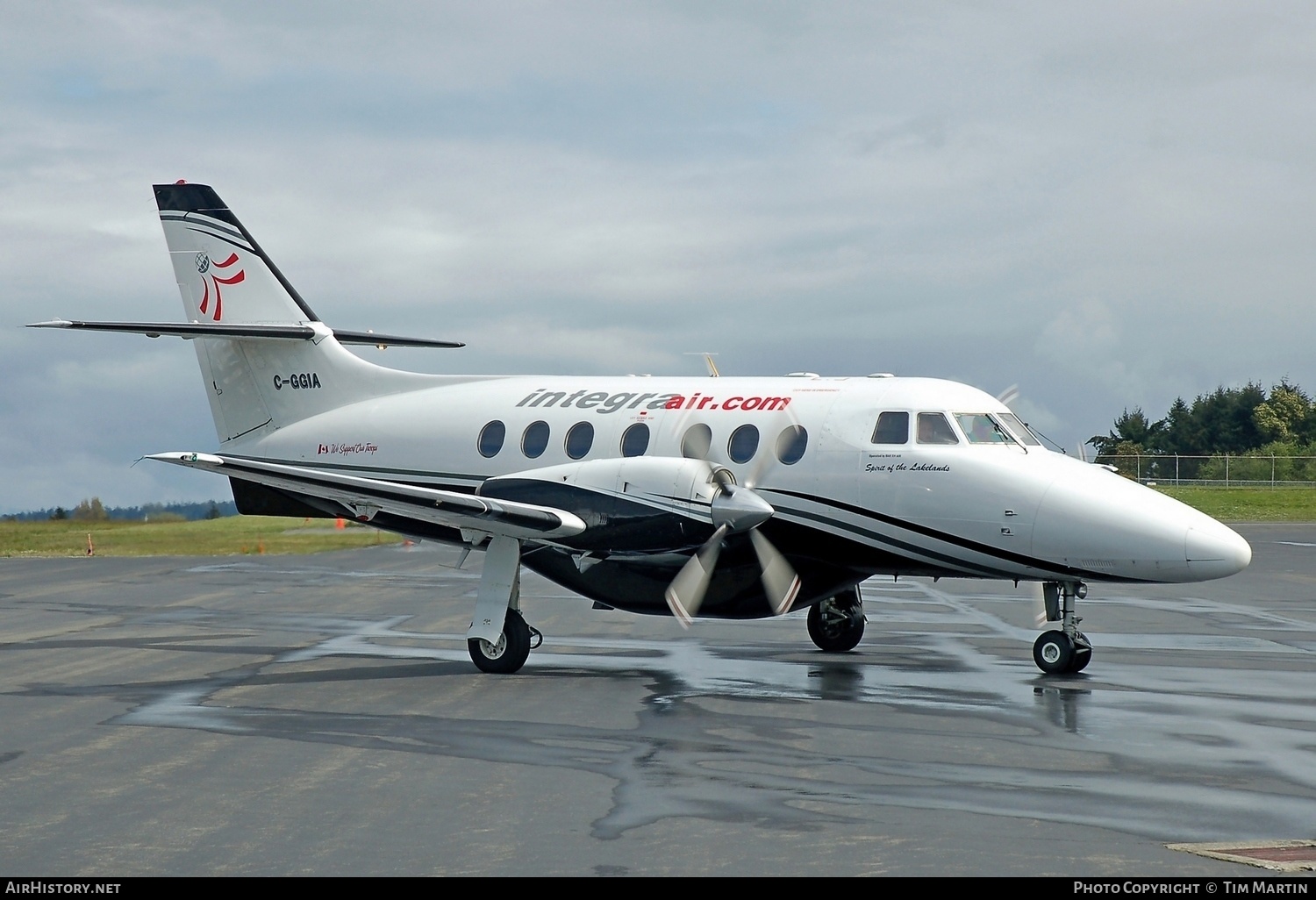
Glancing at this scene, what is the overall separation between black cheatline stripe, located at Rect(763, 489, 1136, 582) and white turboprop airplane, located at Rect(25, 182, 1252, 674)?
20 mm

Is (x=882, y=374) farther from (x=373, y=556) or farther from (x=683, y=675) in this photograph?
(x=373, y=556)

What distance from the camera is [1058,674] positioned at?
15.4 metres

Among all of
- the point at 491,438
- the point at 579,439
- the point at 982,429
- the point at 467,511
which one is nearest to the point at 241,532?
the point at 491,438

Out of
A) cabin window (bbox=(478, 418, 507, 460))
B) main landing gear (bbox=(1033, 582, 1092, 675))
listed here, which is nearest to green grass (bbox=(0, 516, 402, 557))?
cabin window (bbox=(478, 418, 507, 460))

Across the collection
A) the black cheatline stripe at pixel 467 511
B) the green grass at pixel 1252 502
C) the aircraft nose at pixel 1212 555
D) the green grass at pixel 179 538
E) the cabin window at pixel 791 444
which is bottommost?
the green grass at pixel 1252 502

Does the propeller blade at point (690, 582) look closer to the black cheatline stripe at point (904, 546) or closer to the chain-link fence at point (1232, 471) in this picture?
the black cheatline stripe at point (904, 546)

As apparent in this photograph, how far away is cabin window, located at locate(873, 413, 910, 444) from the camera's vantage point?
15984mm

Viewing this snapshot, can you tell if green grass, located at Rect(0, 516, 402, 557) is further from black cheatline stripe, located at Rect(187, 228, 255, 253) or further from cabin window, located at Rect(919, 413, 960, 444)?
cabin window, located at Rect(919, 413, 960, 444)

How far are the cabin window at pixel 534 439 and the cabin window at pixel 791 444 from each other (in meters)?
3.39

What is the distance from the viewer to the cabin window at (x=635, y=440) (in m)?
17.5

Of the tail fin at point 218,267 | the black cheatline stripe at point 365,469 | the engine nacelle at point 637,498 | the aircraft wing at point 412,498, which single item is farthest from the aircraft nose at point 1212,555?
the tail fin at point 218,267

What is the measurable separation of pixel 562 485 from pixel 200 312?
839 centimetres

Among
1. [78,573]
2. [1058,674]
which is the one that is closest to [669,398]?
[1058,674]
